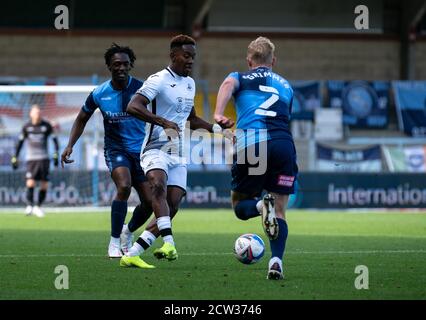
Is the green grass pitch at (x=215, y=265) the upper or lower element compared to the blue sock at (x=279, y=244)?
lower

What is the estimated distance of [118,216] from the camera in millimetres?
12078

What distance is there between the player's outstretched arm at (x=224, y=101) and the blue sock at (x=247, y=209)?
0.80 m

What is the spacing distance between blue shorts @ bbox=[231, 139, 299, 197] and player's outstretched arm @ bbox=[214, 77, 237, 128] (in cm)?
40

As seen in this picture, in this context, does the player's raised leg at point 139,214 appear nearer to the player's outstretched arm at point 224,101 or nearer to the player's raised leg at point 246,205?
the player's raised leg at point 246,205

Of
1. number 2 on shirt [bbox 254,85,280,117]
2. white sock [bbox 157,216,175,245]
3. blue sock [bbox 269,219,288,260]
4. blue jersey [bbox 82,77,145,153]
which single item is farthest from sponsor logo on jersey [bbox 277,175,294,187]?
blue jersey [bbox 82,77,145,153]

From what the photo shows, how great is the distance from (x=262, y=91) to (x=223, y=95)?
469 millimetres

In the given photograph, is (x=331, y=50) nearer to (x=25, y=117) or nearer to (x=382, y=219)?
(x=25, y=117)

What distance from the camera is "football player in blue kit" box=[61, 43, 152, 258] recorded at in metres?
12.1

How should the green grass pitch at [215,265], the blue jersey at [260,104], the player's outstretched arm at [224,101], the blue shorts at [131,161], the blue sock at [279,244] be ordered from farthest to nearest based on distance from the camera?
the blue shorts at [131,161], the blue jersey at [260,104], the blue sock at [279,244], the player's outstretched arm at [224,101], the green grass pitch at [215,265]

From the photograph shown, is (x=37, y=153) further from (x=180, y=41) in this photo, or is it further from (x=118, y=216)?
(x=180, y=41)

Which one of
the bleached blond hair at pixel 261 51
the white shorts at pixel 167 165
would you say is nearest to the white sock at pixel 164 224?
the white shorts at pixel 167 165

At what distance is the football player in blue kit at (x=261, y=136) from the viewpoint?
991cm

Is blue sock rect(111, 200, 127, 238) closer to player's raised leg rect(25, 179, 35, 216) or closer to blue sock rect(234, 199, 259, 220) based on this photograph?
blue sock rect(234, 199, 259, 220)

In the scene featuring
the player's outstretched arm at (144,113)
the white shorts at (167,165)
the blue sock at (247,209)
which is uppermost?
the player's outstretched arm at (144,113)
